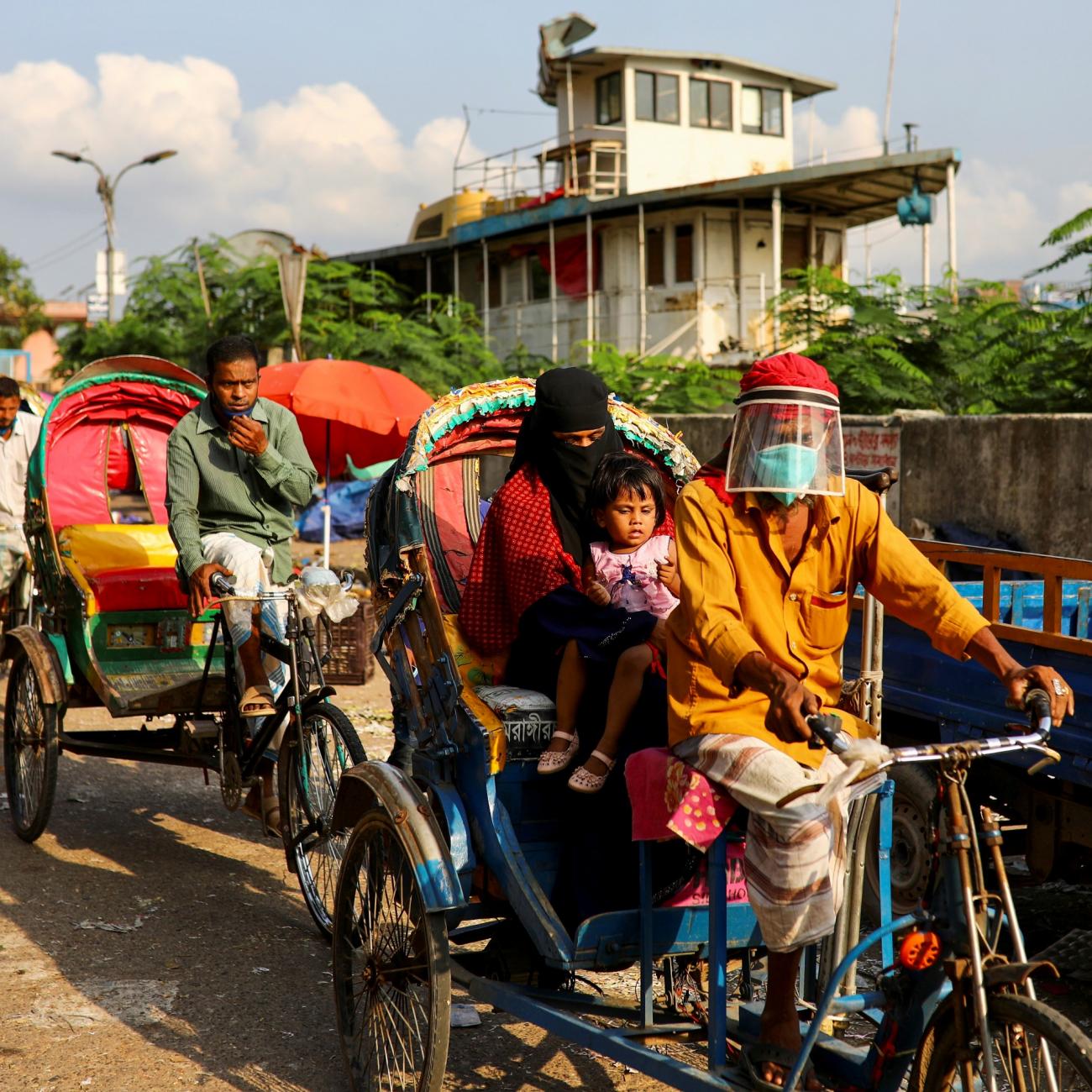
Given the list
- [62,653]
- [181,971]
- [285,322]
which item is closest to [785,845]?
[181,971]

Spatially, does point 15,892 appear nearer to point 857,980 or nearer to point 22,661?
point 22,661

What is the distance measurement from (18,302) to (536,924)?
Answer: 43334 mm

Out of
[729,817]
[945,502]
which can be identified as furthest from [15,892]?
[945,502]

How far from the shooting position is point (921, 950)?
272 centimetres

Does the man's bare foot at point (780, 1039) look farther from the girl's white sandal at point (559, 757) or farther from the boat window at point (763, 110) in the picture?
the boat window at point (763, 110)

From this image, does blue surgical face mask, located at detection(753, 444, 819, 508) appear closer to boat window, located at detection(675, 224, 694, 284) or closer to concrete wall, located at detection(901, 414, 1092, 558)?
concrete wall, located at detection(901, 414, 1092, 558)

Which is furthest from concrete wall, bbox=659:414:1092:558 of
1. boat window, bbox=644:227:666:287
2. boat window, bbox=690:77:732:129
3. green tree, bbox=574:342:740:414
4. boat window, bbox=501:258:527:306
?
boat window, bbox=690:77:732:129

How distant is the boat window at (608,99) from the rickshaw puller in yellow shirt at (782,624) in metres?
26.8

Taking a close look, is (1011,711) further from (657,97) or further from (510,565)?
(657,97)

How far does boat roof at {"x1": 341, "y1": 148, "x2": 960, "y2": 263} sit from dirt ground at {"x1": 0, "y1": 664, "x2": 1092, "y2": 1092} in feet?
58.9

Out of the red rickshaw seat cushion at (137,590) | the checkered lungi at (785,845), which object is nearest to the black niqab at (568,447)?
the checkered lungi at (785,845)

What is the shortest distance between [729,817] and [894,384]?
34.0 ft

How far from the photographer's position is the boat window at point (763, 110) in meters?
29.5

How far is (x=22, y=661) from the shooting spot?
6.76 meters
